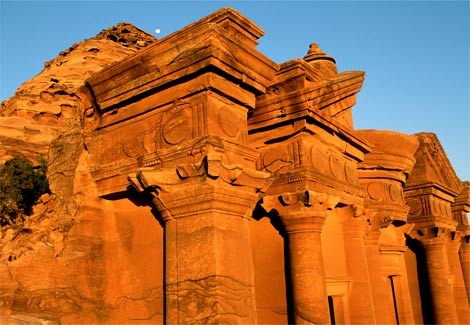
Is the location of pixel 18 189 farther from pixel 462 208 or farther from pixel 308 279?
pixel 462 208

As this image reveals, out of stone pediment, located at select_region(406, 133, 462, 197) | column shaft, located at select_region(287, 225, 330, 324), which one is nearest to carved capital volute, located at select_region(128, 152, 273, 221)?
column shaft, located at select_region(287, 225, 330, 324)

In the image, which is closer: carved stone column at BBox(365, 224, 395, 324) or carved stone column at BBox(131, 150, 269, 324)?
carved stone column at BBox(131, 150, 269, 324)

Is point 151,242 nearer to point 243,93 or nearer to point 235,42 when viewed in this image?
point 243,93

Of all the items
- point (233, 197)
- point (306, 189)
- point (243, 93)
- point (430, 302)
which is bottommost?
point (430, 302)

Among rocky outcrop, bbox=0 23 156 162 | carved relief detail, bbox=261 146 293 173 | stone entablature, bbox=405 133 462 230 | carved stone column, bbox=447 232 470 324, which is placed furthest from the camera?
rocky outcrop, bbox=0 23 156 162

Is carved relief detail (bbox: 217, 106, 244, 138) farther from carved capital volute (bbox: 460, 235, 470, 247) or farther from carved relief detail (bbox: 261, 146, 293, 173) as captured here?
carved capital volute (bbox: 460, 235, 470, 247)

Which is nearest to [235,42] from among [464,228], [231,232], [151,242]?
[231,232]

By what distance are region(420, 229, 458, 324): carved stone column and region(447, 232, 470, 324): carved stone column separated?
5.87ft

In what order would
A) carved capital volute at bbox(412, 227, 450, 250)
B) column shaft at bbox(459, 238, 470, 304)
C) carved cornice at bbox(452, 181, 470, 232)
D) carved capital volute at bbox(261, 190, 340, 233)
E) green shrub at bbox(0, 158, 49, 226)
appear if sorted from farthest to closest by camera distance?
column shaft at bbox(459, 238, 470, 304), carved cornice at bbox(452, 181, 470, 232), carved capital volute at bbox(412, 227, 450, 250), green shrub at bbox(0, 158, 49, 226), carved capital volute at bbox(261, 190, 340, 233)

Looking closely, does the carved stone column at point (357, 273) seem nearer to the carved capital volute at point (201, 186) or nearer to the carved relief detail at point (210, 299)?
the carved capital volute at point (201, 186)

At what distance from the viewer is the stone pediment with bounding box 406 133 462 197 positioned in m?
14.0

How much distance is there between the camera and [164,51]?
6.17 metres

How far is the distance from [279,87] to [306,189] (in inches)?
69.9

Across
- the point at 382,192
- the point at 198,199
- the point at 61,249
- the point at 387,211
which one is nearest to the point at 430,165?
the point at 382,192
